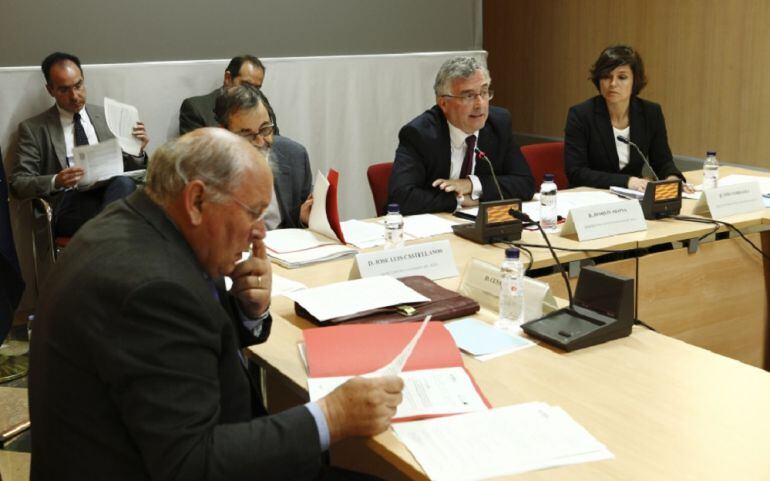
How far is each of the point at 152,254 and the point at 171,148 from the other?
0.21 metres

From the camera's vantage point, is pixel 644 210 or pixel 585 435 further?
pixel 644 210

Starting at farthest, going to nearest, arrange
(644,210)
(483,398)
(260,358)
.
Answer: (644,210), (260,358), (483,398)

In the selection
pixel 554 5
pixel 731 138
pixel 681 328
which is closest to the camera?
pixel 681 328

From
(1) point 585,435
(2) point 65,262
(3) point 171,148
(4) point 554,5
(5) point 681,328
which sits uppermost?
Result: (4) point 554,5

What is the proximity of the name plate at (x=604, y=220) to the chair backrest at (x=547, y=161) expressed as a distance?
1138mm

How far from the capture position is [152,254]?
4.30 feet

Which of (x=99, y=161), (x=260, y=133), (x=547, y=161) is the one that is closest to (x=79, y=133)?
(x=99, y=161)

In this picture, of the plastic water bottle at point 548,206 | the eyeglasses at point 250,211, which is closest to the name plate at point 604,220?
the plastic water bottle at point 548,206

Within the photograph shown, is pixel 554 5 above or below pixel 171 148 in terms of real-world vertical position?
above

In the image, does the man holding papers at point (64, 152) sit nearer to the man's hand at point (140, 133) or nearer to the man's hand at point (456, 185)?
the man's hand at point (140, 133)

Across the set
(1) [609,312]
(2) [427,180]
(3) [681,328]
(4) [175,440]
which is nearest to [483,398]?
(1) [609,312]

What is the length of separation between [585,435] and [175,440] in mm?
722

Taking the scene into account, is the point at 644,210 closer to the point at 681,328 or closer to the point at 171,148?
the point at 681,328

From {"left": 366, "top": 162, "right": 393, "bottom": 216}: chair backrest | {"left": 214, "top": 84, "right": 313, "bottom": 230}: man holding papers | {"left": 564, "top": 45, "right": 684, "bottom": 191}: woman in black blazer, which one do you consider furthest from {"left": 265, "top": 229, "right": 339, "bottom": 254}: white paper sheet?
{"left": 564, "top": 45, "right": 684, "bottom": 191}: woman in black blazer
